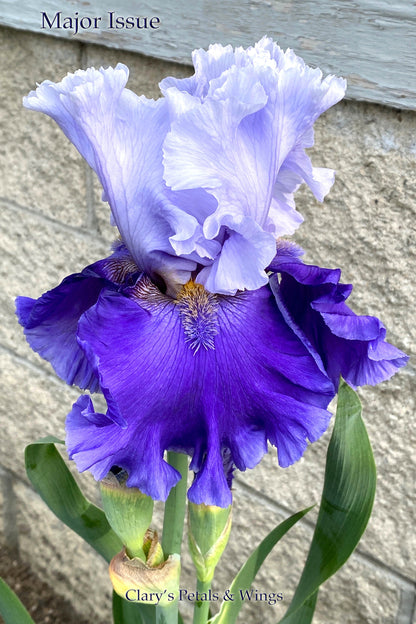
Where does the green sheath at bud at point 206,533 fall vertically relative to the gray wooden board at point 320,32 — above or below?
below

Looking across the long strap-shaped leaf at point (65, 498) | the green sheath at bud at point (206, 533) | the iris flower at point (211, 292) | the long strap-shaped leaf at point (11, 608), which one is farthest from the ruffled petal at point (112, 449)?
the long strap-shaped leaf at point (11, 608)

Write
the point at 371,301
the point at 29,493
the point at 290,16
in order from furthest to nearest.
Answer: the point at 29,493
the point at 371,301
the point at 290,16

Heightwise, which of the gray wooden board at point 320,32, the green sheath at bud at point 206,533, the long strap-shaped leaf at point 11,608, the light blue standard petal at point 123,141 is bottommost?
the long strap-shaped leaf at point 11,608

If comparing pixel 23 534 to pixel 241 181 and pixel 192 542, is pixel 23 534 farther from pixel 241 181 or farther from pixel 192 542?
pixel 241 181

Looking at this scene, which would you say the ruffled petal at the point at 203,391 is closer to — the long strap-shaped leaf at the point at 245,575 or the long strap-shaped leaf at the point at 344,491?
the long strap-shaped leaf at the point at 344,491

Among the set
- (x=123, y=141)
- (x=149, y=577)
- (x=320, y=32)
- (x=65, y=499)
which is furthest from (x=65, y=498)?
(x=320, y=32)

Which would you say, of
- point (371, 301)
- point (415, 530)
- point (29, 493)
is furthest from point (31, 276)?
point (415, 530)
